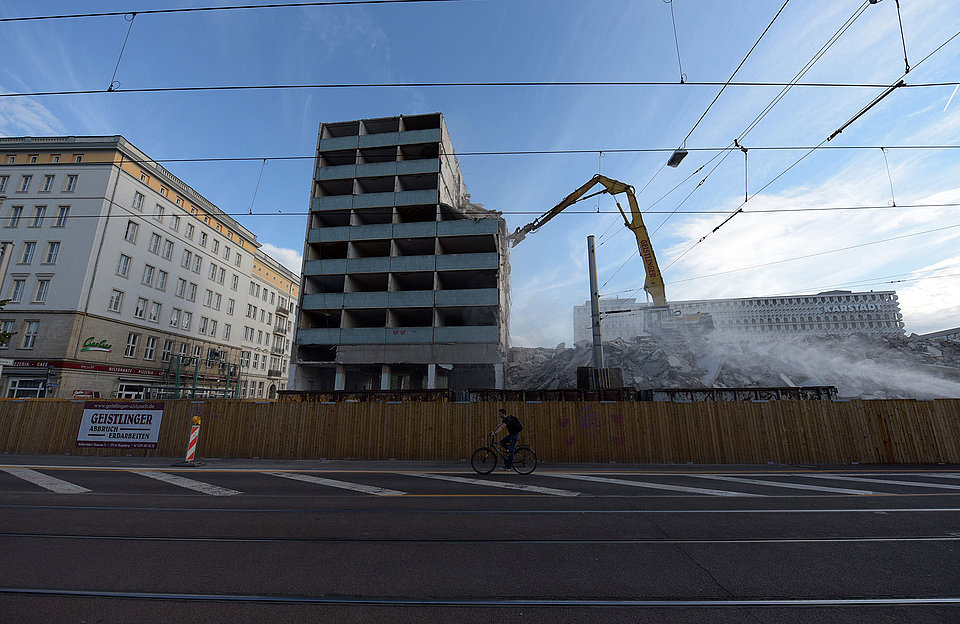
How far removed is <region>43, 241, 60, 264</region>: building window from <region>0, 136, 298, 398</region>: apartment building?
0.26ft

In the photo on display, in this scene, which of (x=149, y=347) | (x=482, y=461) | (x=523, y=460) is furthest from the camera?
(x=149, y=347)

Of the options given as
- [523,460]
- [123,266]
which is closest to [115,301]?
[123,266]

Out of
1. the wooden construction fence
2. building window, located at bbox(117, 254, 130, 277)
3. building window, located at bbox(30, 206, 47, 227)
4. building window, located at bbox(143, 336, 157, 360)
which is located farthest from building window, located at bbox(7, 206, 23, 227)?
the wooden construction fence

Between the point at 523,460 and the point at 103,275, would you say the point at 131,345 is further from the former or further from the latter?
the point at 523,460

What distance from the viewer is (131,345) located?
34.5 m

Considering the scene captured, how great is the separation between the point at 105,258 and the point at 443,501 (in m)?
39.3

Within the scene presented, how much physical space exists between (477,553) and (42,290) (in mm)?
42656

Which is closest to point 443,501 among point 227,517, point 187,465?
point 227,517

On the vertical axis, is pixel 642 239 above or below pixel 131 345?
above

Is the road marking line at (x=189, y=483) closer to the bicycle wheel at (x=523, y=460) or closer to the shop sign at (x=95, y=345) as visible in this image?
the bicycle wheel at (x=523, y=460)

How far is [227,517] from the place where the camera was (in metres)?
6.45

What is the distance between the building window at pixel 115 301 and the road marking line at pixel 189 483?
97.8 feet

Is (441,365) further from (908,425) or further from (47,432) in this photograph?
(908,425)

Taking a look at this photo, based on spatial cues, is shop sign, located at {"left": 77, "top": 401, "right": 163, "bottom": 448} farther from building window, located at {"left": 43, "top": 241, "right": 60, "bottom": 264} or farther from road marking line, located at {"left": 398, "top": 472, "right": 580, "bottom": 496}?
building window, located at {"left": 43, "top": 241, "right": 60, "bottom": 264}
